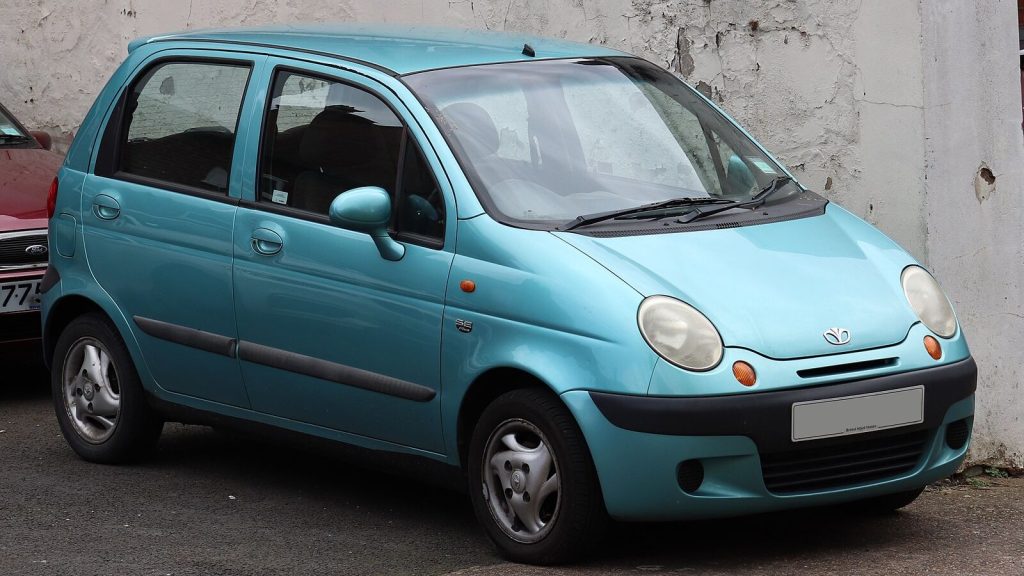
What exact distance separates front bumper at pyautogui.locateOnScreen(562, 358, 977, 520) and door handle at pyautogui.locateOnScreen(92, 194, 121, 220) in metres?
2.44

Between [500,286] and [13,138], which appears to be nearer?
[500,286]

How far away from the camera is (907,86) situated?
699 cm

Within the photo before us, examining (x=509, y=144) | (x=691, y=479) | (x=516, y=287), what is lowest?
(x=691, y=479)

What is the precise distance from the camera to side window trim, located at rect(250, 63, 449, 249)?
17.5ft

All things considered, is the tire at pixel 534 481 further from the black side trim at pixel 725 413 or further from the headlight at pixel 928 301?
the headlight at pixel 928 301

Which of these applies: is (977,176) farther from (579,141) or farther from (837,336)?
(837,336)

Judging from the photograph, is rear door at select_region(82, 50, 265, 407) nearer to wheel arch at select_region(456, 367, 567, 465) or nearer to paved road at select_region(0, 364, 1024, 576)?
paved road at select_region(0, 364, 1024, 576)

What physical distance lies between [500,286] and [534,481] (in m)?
0.61

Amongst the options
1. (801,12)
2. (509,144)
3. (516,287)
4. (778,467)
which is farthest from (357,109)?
(801,12)

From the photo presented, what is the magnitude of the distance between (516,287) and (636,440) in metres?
0.64

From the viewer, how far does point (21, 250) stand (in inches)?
307

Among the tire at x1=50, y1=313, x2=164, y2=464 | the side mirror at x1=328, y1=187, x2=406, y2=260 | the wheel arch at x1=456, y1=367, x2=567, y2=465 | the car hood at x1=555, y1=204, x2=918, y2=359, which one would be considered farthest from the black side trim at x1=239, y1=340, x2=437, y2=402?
the tire at x1=50, y1=313, x2=164, y2=464

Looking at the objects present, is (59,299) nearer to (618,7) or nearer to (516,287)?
(516,287)

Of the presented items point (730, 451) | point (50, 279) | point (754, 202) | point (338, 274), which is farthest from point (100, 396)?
point (730, 451)
